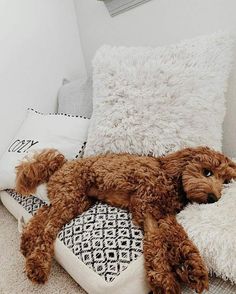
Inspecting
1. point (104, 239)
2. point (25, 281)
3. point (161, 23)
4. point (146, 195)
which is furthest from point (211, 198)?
point (161, 23)

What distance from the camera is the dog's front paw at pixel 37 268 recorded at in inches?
32.7

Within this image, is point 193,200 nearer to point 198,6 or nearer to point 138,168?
point 138,168

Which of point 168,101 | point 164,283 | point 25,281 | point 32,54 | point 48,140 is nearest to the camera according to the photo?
point 164,283

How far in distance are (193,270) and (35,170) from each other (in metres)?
0.59

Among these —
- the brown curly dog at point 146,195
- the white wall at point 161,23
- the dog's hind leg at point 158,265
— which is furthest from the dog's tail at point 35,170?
the white wall at point 161,23

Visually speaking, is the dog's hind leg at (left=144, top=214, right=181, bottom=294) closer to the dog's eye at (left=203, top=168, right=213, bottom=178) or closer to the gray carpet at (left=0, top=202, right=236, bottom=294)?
the gray carpet at (left=0, top=202, right=236, bottom=294)

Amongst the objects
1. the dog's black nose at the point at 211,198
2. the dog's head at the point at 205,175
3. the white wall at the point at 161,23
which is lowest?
the dog's black nose at the point at 211,198

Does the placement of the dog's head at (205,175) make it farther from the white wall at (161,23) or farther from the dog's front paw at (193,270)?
the white wall at (161,23)

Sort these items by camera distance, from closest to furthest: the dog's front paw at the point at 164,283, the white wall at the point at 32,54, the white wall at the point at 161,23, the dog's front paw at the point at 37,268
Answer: the dog's front paw at the point at 164,283
the dog's front paw at the point at 37,268
the white wall at the point at 161,23
the white wall at the point at 32,54

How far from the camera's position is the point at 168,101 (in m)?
A: 1.08

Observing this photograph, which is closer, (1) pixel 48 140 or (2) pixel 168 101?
(2) pixel 168 101

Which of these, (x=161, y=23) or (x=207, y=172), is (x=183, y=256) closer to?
(x=207, y=172)

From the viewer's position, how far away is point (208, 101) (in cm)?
107

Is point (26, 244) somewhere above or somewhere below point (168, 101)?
below
